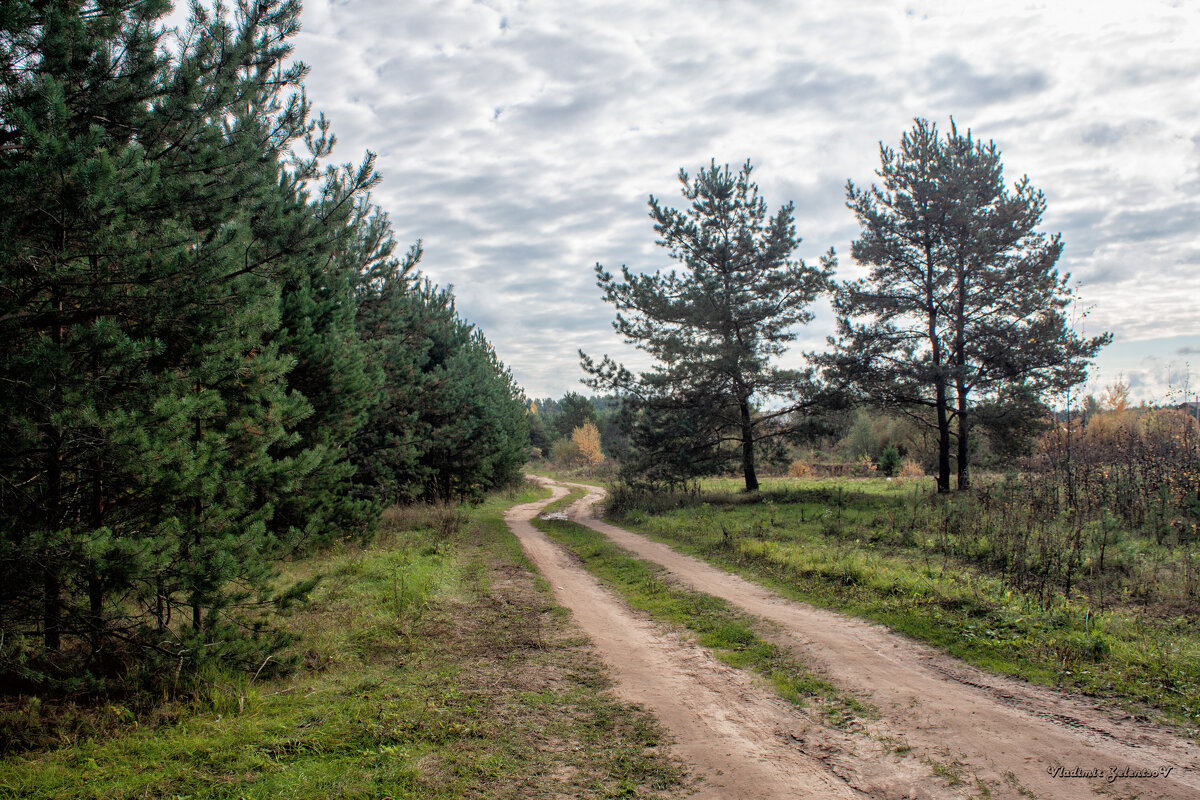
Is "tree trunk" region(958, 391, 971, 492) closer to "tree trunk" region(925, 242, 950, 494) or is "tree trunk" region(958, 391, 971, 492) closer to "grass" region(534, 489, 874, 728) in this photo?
"tree trunk" region(925, 242, 950, 494)

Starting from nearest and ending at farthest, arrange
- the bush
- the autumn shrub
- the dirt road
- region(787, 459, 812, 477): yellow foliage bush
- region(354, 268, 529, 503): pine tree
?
the dirt road < region(354, 268, 529, 503): pine tree < the bush < region(787, 459, 812, 477): yellow foliage bush < the autumn shrub

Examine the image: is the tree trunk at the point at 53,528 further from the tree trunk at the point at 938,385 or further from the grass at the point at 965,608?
the tree trunk at the point at 938,385

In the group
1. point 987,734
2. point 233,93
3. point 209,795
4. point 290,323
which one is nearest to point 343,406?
point 290,323

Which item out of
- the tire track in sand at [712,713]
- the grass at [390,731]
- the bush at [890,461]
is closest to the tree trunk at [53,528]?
the grass at [390,731]

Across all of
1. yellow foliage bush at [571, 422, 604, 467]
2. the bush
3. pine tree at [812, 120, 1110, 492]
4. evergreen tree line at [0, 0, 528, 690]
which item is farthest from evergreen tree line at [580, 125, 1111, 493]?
yellow foliage bush at [571, 422, 604, 467]

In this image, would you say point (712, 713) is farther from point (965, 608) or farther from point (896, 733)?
point (965, 608)

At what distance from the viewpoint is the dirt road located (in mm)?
3797

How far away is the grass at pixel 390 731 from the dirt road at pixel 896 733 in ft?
1.46

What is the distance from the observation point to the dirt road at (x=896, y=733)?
3.80 metres

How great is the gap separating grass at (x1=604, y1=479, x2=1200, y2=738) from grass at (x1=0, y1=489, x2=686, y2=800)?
3912 mm

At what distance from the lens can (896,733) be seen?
14.8 feet

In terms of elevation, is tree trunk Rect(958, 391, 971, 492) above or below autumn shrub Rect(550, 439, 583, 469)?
above

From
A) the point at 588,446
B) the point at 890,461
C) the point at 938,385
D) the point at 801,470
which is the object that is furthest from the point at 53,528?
the point at 588,446

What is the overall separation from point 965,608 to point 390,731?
685 cm
